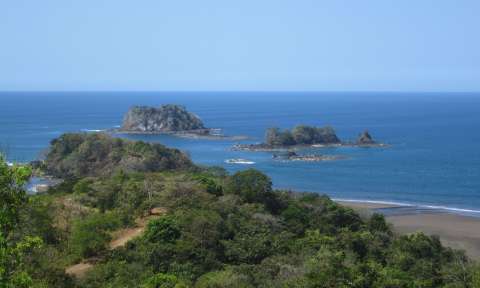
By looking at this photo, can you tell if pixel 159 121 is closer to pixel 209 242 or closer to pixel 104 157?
pixel 104 157

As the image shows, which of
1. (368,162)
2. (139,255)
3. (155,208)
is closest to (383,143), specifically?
(368,162)

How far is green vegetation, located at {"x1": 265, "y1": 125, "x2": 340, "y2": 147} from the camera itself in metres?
102

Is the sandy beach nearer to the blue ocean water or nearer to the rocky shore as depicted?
the blue ocean water

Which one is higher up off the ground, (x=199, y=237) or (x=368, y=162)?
(x=199, y=237)

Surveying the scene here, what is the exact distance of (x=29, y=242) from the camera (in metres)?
10.6

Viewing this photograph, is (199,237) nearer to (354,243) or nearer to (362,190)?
(354,243)

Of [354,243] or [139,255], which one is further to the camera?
[354,243]

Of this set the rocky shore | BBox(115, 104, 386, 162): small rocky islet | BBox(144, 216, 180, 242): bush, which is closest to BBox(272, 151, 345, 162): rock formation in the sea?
BBox(115, 104, 386, 162): small rocky islet

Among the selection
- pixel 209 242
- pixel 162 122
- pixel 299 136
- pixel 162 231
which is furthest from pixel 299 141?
pixel 162 231

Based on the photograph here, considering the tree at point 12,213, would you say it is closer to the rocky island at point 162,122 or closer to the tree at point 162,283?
the tree at point 162,283

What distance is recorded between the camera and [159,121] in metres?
129

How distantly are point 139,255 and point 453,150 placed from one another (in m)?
81.2

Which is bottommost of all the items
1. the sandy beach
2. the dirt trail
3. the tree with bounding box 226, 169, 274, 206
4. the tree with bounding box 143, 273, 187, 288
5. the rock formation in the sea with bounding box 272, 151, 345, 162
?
the rock formation in the sea with bounding box 272, 151, 345, 162

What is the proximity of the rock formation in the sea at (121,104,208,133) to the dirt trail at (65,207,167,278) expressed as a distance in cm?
9178
